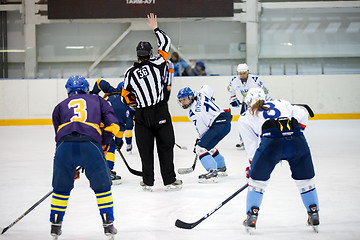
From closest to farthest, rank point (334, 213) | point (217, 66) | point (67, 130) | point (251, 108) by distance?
point (67, 130), point (251, 108), point (334, 213), point (217, 66)

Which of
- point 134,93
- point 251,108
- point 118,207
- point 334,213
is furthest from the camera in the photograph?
point 134,93

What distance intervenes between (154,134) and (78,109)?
5.89 feet

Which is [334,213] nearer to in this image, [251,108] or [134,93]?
[251,108]

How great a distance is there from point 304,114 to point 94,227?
63.1 inches

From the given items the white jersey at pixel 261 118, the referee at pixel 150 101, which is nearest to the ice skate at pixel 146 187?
the referee at pixel 150 101

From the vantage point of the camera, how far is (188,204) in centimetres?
469

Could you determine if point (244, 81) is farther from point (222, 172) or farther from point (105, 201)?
point (105, 201)

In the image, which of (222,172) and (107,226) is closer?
(107,226)

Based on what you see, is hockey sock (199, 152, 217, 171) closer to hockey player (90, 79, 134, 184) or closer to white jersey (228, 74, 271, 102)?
hockey player (90, 79, 134, 184)

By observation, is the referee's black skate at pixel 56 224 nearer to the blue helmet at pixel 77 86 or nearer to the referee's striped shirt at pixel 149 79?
the blue helmet at pixel 77 86

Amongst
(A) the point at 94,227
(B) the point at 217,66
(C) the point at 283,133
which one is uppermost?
(B) the point at 217,66

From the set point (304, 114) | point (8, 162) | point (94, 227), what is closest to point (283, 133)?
point (304, 114)

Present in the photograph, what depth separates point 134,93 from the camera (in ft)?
16.6

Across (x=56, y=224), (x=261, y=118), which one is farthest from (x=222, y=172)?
(x=56, y=224)
